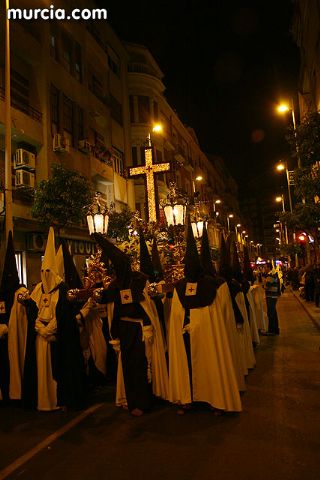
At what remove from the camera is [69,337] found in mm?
6328

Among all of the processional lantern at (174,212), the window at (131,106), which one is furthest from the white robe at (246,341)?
the window at (131,106)

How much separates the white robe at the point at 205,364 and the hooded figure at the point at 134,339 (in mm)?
314

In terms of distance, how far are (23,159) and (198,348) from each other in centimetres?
1343

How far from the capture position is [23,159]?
55.1 ft

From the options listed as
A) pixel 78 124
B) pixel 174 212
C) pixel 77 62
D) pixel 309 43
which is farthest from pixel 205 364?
pixel 309 43

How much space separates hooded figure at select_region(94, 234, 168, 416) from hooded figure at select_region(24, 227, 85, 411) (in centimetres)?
62

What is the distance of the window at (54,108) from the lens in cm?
1995

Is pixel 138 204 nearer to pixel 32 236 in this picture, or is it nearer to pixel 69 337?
pixel 32 236

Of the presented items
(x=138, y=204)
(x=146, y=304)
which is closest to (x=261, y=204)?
(x=138, y=204)

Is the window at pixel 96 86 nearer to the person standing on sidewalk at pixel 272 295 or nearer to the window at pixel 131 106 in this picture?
the window at pixel 131 106

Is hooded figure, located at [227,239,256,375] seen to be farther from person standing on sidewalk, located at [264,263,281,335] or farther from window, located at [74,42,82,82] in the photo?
window, located at [74,42,82,82]

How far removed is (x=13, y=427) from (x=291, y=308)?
55.4 feet

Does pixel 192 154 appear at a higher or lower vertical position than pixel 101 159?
higher

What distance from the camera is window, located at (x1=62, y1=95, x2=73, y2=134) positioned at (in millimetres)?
20992
